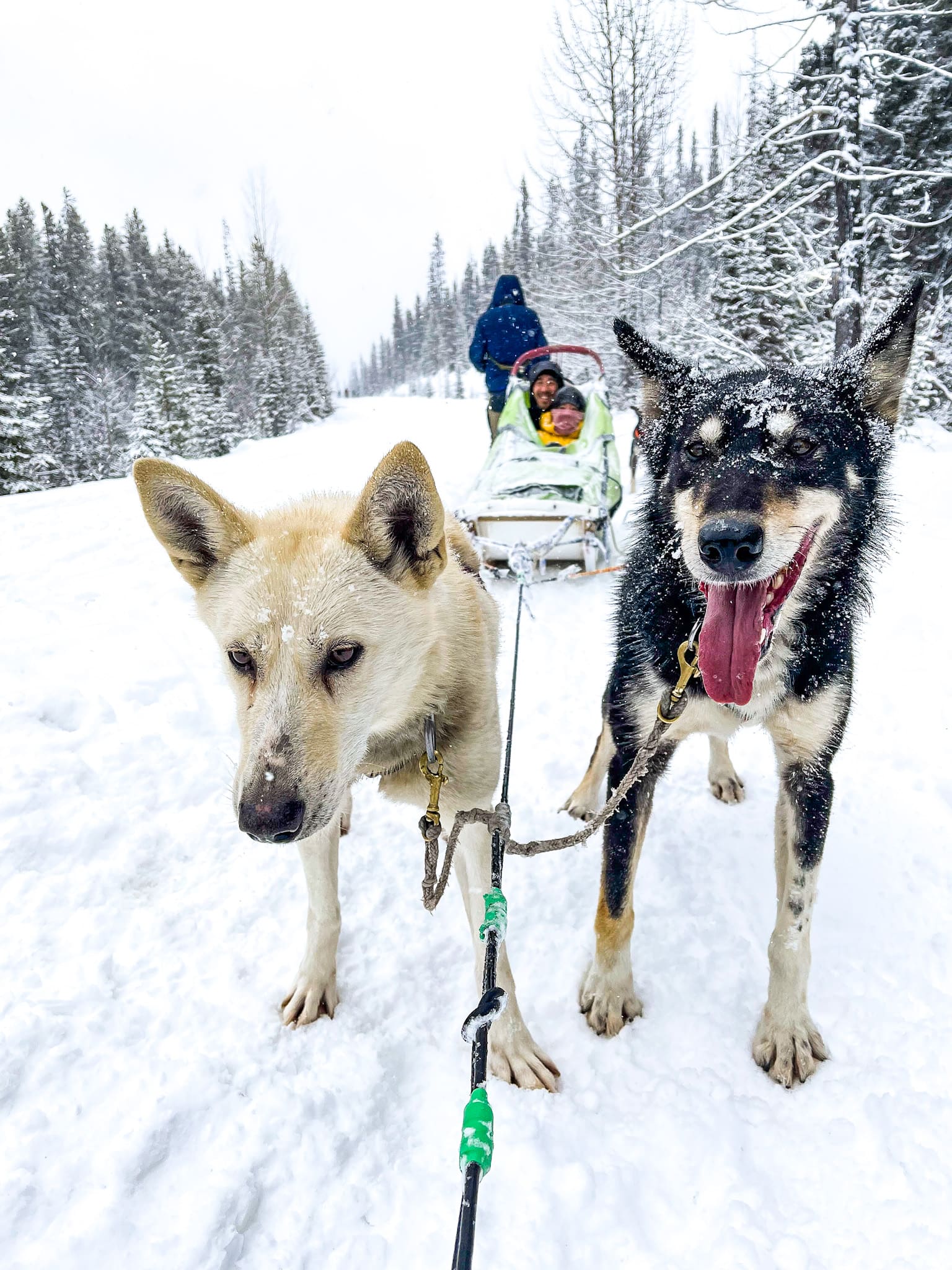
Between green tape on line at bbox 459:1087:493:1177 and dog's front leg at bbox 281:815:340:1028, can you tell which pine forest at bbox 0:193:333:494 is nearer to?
dog's front leg at bbox 281:815:340:1028

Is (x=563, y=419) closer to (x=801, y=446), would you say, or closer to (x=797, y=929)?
(x=801, y=446)

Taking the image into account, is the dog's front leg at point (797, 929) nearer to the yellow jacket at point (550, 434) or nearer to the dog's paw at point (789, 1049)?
the dog's paw at point (789, 1049)

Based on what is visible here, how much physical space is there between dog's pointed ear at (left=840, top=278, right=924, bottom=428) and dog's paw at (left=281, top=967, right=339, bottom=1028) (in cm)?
248

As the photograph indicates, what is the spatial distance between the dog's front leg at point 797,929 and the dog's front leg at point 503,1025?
666mm

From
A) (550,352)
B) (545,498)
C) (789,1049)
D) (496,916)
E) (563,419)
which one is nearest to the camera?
(496,916)

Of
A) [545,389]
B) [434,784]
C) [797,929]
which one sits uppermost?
[545,389]

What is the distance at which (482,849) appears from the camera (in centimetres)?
194

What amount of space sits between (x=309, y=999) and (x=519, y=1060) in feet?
2.24

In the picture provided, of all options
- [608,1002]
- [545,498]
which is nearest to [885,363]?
[608,1002]

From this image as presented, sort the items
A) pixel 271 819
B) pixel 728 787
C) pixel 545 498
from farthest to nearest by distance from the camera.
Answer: pixel 545 498 < pixel 728 787 < pixel 271 819

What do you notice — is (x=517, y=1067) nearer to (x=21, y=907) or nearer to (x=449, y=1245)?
(x=449, y=1245)

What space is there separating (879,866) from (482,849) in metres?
1.80

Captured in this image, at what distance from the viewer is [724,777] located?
10.3ft

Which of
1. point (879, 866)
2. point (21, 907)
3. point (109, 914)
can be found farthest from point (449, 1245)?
point (879, 866)
